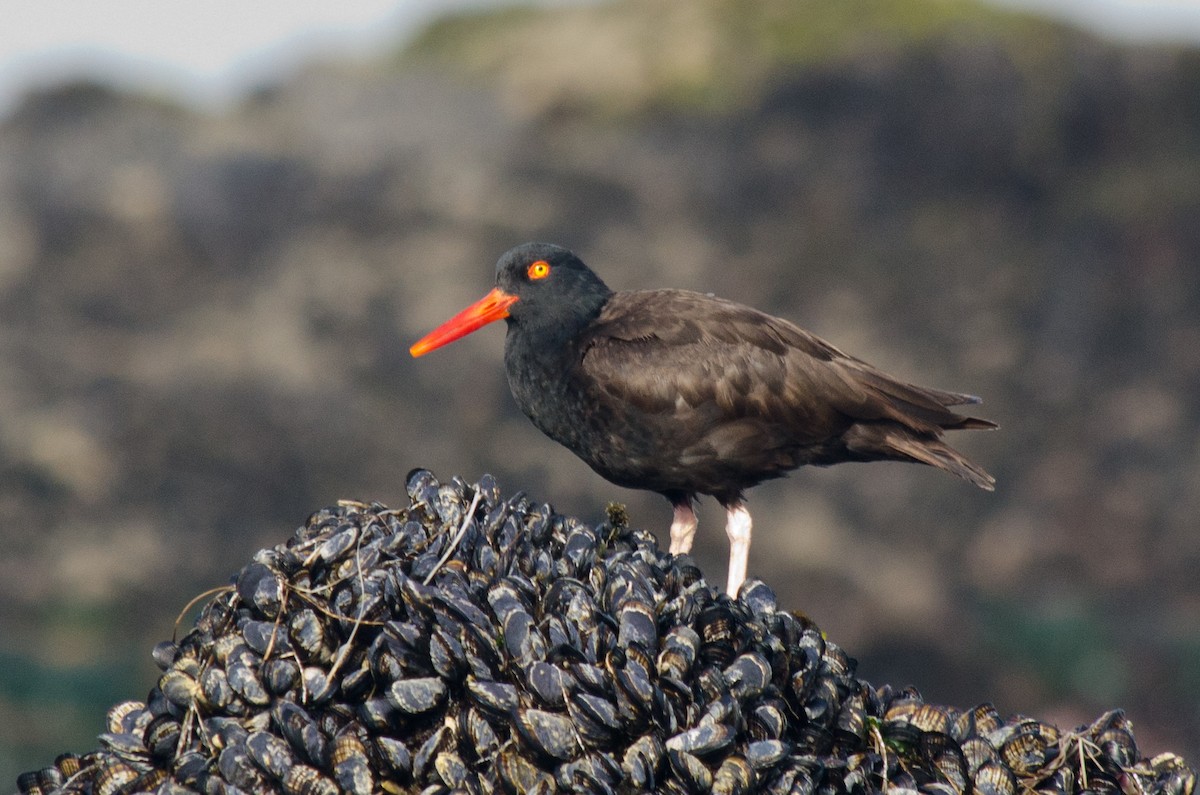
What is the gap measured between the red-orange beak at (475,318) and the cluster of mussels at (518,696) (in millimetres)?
2073

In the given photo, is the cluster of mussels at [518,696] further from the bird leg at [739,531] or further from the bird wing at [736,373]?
the bird leg at [739,531]

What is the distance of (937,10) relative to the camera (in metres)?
22.9

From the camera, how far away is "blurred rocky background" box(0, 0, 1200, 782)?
60.2 feet

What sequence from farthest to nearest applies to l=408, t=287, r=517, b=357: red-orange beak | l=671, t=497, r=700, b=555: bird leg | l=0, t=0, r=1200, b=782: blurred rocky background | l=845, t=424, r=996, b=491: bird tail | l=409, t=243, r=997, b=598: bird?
1. l=0, t=0, r=1200, b=782: blurred rocky background
2. l=408, t=287, r=517, b=357: red-orange beak
3. l=671, t=497, r=700, b=555: bird leg
4. l=845, t=424, r=996, b=491: bird tail
5. l=409, t=243, r=997, b=598: bird

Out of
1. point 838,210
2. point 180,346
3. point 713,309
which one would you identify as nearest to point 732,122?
point 838,210

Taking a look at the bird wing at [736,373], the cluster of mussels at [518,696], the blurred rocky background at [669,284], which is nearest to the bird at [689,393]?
the bird wing at [736,373]

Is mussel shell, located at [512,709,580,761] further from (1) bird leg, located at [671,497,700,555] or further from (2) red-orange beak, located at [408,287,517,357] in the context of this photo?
(2) red-orange beak, located at [408,287,517,357]

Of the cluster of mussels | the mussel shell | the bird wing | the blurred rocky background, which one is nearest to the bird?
the bird wing

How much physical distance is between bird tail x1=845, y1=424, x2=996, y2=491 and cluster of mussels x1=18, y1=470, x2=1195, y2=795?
180 cm

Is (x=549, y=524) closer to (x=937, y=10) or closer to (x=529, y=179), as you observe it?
(x=529, y=179)

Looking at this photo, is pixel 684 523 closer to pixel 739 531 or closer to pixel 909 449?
pixel 739 531

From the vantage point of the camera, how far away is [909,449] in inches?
263

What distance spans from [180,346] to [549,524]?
614 inches

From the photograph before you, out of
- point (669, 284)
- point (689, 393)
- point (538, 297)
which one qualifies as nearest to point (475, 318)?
point (538, 297)
